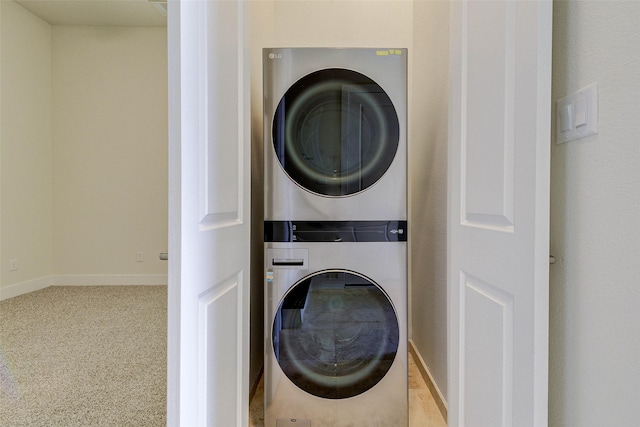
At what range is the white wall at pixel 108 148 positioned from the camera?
438 cm

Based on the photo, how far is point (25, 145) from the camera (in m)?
3.99

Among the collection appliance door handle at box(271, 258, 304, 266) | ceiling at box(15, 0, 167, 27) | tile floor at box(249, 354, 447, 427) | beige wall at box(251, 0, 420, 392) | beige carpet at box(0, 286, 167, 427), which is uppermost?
ceiling at box(15, 0, 167, 27)

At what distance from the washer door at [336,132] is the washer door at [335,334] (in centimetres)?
43

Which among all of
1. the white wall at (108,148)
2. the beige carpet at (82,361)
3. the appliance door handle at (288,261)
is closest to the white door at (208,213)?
the appliance door handle at (288,261)

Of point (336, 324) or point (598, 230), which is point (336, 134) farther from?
point (598, 230)

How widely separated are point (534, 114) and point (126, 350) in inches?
105

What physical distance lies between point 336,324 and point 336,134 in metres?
0.84

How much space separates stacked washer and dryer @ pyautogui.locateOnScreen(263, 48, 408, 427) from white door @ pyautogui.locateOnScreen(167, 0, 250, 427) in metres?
0.29

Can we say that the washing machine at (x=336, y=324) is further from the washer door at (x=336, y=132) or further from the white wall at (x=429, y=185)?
the white wall at (x=429, y=185)

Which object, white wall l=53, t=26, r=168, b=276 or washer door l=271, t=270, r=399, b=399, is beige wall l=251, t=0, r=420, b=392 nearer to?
washer door l=271, t=270, r=399, b=399

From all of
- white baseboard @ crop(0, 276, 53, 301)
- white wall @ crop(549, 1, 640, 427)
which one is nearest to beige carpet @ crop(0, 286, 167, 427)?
white baseboard @ crop(0, 276, 53, 301)

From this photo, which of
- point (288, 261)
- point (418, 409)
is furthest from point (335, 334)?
point (418, 409)

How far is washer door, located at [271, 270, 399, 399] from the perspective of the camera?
5.24 feet

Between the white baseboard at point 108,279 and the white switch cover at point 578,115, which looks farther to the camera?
the white baseboard at point 108,279
